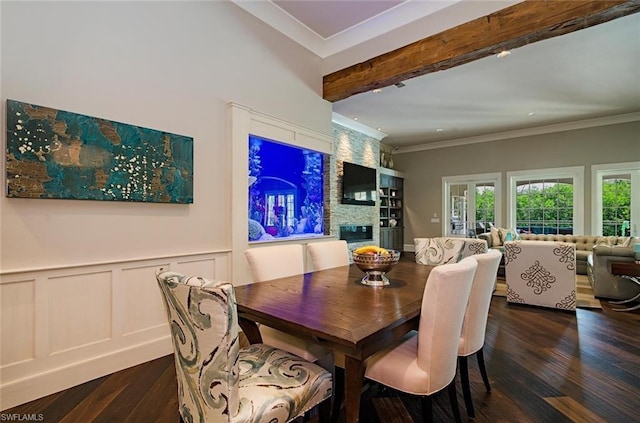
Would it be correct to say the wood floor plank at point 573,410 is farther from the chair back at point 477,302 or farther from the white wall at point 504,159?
the white wall at point 504,159

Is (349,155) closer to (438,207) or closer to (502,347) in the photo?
(438,207)

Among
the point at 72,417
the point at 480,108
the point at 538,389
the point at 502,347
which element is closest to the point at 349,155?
the point at 480,108

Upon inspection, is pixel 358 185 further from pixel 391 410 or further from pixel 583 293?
pixel 391 410

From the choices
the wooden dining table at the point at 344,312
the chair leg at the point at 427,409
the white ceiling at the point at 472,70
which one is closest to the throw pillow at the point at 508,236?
the white ceiling at the point at 472,70

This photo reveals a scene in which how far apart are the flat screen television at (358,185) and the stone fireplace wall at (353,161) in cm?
9

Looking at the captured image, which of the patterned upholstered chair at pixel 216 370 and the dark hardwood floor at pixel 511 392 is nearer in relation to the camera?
the patterned upholstered chair at pixel 216 370

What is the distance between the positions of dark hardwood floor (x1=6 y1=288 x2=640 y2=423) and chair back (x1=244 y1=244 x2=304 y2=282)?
93 centimetres

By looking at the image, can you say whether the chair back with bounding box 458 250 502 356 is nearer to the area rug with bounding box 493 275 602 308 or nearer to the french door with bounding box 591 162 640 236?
the area rug with bounding box 493 275 602 308

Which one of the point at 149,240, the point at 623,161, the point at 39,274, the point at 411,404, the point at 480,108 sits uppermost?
the point at 480,108

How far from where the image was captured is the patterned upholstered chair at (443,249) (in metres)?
2.88

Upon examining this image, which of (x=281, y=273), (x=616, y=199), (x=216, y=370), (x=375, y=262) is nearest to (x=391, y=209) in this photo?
(x=616, y=199)

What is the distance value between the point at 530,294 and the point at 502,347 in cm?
160

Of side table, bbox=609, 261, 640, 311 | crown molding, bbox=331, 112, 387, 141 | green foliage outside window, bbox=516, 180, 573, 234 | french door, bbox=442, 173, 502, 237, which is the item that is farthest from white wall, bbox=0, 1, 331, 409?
green foliage outside window, bbox=516, 180, 573, 234

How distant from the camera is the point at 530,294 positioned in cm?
402
